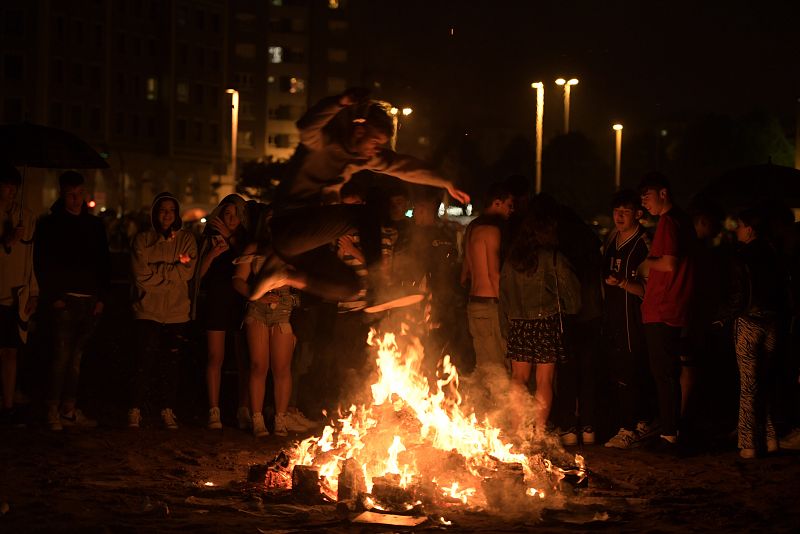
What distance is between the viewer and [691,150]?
75500 mm

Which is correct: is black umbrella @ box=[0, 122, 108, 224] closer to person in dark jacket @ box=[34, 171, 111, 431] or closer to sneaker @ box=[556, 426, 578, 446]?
person in dark jacket @ box=[34, 171, 111, 431]

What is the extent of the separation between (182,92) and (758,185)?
7076 cm

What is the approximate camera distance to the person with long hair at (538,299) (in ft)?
28.6

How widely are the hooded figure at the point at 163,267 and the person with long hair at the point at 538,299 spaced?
311 centimetres

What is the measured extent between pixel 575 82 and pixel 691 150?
50307 mm

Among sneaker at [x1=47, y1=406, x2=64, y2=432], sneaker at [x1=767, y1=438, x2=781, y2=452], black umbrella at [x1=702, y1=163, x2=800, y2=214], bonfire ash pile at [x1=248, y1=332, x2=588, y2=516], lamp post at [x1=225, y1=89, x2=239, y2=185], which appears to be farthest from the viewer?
lamp post at [x1=225, y1=89, x2=239, y2=185]

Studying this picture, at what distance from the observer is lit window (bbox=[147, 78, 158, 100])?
77.0m

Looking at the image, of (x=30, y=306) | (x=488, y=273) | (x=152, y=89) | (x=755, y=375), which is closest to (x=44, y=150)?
(x=30, y=306)

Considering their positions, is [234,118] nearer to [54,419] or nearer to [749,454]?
[54,419]

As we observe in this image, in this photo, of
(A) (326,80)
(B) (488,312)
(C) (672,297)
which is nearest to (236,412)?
(B) (488,312)

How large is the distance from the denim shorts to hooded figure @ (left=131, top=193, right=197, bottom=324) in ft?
2.75

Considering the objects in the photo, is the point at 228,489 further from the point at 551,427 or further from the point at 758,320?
the point at 758,320

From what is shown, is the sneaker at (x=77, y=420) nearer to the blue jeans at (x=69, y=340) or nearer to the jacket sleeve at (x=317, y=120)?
the blue jeans at (x=69, y=340)

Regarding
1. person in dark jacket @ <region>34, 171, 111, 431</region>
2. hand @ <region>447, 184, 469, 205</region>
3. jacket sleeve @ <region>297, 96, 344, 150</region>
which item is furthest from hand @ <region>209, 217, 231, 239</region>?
hand @ <region>447, 184, 469, 205</region>
